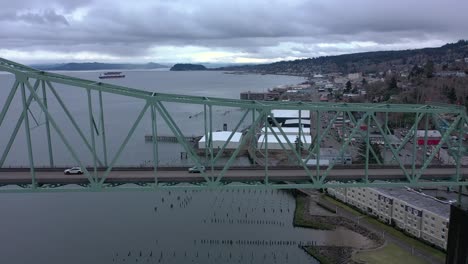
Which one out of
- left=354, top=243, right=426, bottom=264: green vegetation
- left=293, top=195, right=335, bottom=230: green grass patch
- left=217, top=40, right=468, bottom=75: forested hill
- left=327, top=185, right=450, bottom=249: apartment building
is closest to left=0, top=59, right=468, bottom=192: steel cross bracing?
left=327, top=185, right=450, bottom=249: apartment building

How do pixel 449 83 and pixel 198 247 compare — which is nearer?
pixel 198 247

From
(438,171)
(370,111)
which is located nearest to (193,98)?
(370,111)

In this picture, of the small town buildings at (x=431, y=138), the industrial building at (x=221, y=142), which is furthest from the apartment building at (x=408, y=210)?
the industrial building at (x=221, y=142)

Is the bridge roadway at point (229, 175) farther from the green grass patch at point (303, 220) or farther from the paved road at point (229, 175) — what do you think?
the green grass patch at point (303, 220)

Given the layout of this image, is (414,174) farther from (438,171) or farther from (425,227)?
(425,227)

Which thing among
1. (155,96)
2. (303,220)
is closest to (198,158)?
(155,96)

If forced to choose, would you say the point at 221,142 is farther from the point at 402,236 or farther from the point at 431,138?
the point at 402,236
